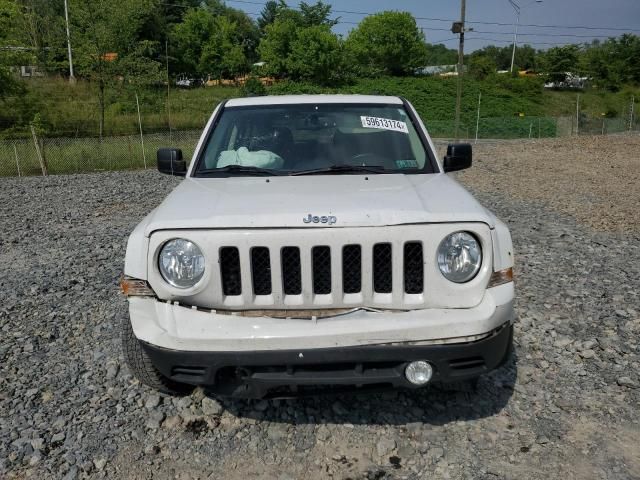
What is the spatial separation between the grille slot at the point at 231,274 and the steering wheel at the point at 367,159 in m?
1.39

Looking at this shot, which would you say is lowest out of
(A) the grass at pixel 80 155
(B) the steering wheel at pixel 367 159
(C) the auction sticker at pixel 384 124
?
(A) the grass at pixel 80 155

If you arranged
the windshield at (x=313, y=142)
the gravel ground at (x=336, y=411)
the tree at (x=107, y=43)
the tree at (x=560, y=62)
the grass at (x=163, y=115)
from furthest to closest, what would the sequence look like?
the tree at (x=560, y=62), the tree at (x=107, y=43), the grass at (x=163, y=115), the windshield at (x=313, y=142), the gravel ground at (x=336, y=411)

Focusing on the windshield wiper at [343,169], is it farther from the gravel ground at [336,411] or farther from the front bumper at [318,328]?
the gravel ground at [336,411]

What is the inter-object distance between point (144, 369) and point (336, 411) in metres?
1.08

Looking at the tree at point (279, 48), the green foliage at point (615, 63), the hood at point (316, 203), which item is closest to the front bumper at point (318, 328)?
the hood at point (316, 203)

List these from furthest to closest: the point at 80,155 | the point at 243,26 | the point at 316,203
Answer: the point at 243,26, the point at 80,155, the point at 316,203

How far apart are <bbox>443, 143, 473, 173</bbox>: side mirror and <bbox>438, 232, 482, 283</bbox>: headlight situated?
1498 mm

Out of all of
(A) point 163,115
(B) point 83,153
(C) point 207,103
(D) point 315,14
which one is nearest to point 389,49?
(D) point 315,14

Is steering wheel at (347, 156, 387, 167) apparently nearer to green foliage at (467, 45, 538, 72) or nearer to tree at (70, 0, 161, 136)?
tree at (70, 0, 161, 136)

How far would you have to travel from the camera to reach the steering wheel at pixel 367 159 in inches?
146

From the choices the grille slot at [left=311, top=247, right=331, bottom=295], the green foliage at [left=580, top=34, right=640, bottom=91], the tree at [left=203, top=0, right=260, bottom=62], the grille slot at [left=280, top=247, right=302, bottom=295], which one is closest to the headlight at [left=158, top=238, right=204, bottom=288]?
the grille slot at [left=280, top=247, right=302, bottom=295]

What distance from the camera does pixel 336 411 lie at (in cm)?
320

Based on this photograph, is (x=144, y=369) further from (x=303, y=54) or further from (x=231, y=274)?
(x=303, y=54)

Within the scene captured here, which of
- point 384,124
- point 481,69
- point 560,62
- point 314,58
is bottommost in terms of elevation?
point 384,124
